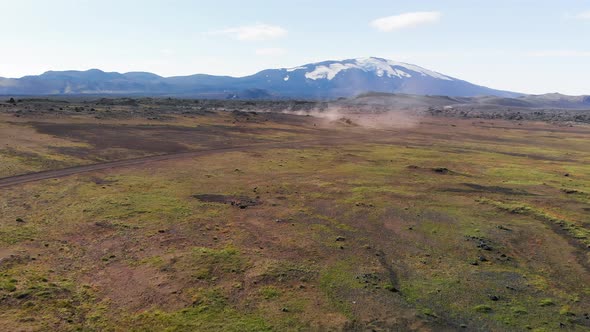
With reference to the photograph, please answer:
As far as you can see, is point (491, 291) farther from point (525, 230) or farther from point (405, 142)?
point (405, 142)

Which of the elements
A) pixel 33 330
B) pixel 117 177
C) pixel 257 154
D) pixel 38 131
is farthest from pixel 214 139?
pixel 33 330

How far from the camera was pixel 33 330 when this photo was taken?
18.0m

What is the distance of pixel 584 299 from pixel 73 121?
333 feet

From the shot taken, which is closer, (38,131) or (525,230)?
(525,230)

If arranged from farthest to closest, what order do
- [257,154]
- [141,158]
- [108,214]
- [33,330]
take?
1. [257,154]
2. [141,158]
3. [108,214]
4. [33,330]

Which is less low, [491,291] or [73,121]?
[73,121]

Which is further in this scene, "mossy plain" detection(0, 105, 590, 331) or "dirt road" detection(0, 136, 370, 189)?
"dirt road" detection(0, 136, 370, 189)

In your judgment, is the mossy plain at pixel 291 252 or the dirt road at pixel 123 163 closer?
the mossy plain at pixel 291 252

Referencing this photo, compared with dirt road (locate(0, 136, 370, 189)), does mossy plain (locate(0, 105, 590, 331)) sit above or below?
below

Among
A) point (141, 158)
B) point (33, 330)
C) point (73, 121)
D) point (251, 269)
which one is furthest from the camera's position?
point (73, 121)

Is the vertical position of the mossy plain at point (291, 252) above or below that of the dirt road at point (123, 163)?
below

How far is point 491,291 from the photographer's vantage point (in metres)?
24.0

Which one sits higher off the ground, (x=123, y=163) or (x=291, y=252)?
(x=123, y=163)

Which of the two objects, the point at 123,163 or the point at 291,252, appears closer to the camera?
the point at 291,252
